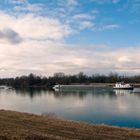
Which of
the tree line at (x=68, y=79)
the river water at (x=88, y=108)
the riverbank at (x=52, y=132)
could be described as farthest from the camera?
the tree line at (x=68, y=79)

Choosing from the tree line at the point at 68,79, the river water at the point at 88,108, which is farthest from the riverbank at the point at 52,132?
the tree line at the point at 68,79

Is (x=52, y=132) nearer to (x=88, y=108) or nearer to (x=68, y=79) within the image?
(x=88, y=108)

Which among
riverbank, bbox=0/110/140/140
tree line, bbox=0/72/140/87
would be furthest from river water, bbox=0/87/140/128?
tree line, bbox=0/72/140/87

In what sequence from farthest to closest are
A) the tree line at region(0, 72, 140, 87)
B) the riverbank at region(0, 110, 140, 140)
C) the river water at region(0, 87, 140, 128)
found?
the tree line at region(0, 72, 140, 87) → the river water at region(0, 87, 140, 128) → the riverbank at region(0, 110, 140, 140)

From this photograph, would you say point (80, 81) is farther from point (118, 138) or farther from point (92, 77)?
point (118, 138)

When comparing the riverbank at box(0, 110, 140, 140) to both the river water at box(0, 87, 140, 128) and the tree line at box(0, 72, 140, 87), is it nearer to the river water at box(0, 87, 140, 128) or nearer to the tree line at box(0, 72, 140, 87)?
the river water at box(0, 87, 140, 128)

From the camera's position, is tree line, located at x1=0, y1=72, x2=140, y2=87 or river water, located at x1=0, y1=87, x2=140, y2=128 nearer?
river water, located at x1=0, y1=87, x2=140, y2=128

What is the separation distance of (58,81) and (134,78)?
44516 millimetres

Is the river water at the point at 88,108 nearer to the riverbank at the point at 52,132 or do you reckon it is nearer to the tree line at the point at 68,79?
the riverbank at the point at 52,132

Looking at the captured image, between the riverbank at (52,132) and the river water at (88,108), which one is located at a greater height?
the riverbank at (52,132)

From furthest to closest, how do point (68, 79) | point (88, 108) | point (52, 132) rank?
point (68, 79), point (88, 108), point (52, 132)

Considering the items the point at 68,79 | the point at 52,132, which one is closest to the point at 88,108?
the point at 52,132

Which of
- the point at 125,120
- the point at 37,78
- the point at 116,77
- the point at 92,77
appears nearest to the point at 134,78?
the point at 116,77

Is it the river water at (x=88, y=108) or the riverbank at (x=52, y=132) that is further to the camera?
the river water at (x=88, y=108)
